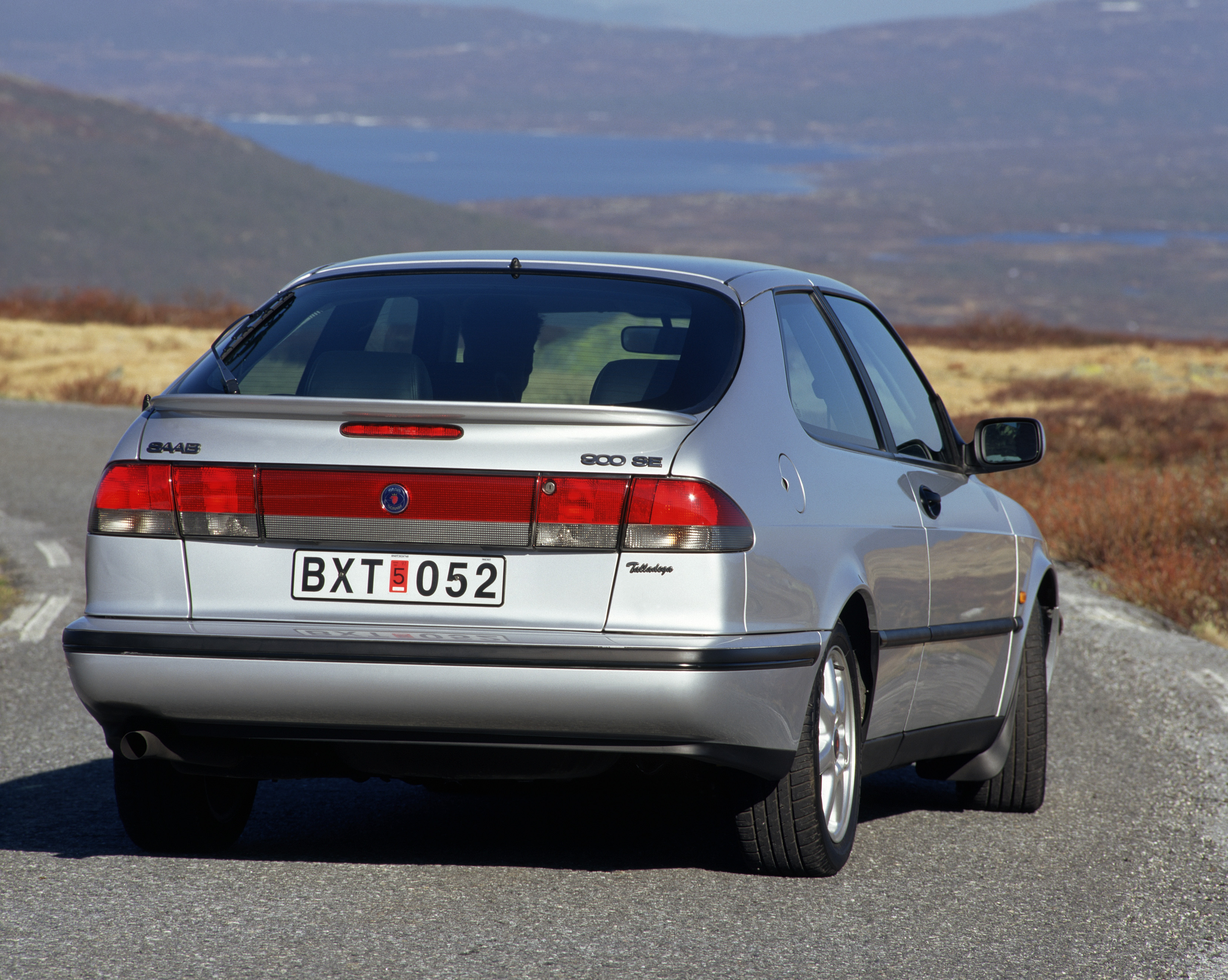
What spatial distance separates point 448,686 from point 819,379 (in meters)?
1.52

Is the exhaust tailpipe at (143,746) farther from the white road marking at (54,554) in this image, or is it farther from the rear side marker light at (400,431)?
the white road marking at (54,554)

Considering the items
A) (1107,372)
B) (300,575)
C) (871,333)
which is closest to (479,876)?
(300,575)

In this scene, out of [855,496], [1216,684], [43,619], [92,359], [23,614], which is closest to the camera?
[855,496]

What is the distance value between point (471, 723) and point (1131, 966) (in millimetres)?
1644

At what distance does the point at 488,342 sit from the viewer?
4734 millimetres

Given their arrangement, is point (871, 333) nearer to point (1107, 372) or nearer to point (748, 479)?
point (748, 479)

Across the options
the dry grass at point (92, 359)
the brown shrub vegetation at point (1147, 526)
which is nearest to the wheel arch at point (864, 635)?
the brown shrub vegetation at point (1147, 526)

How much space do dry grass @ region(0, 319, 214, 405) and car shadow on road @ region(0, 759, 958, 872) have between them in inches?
842

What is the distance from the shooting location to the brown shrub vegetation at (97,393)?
26.6 metres

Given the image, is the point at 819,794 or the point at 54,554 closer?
the point at 819,794

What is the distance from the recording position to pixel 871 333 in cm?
576

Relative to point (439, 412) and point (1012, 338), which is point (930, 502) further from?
point (1012, 338)

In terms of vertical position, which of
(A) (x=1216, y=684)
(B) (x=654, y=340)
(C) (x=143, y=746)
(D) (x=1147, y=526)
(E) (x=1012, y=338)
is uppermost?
(B) (x=654, y=340)

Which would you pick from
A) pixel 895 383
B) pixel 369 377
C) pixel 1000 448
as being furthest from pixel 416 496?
pixel 1000 448
